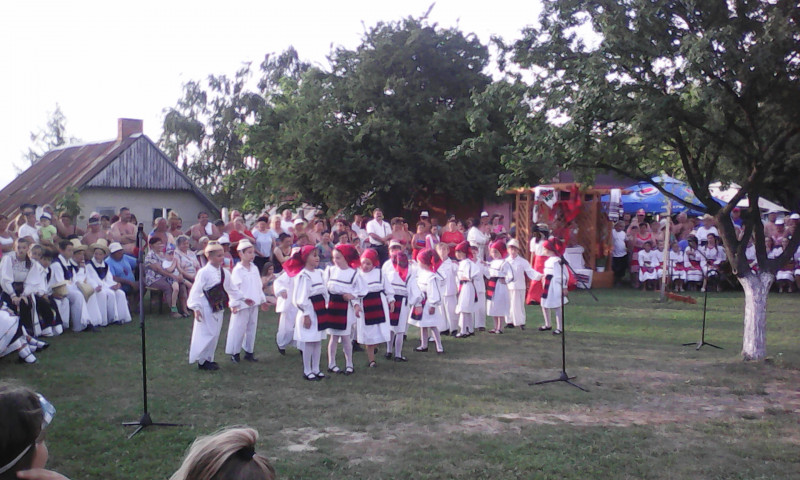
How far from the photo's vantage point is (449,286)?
12773 mm

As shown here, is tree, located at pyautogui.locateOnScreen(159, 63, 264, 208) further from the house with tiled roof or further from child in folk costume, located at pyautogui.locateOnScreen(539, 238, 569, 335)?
child in folk costume, located at pyautogui.locateOnScreen(539, 238, 569, 335)

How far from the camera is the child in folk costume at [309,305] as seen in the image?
9.23 meters

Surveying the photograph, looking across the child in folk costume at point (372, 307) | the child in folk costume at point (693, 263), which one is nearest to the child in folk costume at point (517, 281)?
the child in folk costume at point (372, 307)

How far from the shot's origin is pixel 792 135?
959 cm

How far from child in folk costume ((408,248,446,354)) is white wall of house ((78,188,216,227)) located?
27.4m

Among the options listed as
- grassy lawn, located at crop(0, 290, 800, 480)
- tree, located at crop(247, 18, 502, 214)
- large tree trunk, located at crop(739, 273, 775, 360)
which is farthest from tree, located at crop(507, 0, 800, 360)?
tree, located at crop(247, 18, 502, 214)

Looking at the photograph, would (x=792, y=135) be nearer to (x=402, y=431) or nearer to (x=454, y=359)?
(x=454, y=359)

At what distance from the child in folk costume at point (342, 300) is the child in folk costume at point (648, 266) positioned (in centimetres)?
1251

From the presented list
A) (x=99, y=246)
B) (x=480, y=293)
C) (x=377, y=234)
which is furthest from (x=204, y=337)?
(x=377, y=234)

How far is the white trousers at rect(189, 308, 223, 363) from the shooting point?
9.58 meters

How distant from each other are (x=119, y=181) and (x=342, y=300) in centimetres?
3013

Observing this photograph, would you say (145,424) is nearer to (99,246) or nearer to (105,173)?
(99,246)

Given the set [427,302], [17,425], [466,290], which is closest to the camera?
[17,425]

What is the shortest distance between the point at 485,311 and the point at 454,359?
311 cm
